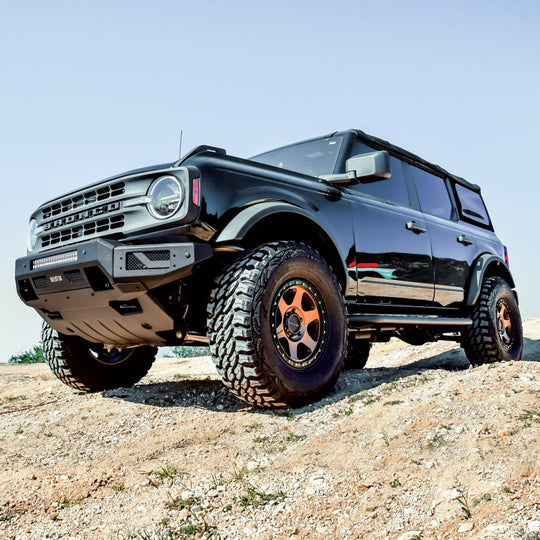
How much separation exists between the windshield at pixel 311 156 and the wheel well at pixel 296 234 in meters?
0.76

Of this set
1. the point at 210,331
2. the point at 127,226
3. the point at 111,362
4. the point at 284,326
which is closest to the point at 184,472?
the point at 210,331

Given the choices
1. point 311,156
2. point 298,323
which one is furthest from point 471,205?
point 298,323

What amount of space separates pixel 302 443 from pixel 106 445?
1.15 meters

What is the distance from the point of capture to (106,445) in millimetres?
3432

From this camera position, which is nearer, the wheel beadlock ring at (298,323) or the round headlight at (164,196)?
the round headlight at (164,196)

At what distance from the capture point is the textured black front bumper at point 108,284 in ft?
11.1

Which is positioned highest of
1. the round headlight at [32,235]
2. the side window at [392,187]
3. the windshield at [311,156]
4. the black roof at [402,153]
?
the black roof at [402,153]

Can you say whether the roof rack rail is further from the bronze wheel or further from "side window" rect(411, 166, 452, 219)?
the bronze wheel

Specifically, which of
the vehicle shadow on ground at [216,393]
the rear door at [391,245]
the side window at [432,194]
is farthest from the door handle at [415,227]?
the vehicle shadow on ground at [216,393]

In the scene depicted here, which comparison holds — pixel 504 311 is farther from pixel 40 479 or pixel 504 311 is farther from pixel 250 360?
pixel 40 479

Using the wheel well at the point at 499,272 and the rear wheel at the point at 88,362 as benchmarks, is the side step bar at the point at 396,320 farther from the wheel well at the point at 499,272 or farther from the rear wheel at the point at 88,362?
the rear wheel at the point at 88,362

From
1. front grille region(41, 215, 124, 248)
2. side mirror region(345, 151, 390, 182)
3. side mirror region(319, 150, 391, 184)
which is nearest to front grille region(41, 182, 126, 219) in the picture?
front grille region(41, 215, 124, 248)

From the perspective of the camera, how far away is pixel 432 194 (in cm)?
633

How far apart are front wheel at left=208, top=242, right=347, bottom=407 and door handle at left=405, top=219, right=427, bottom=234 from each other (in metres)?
1.49
